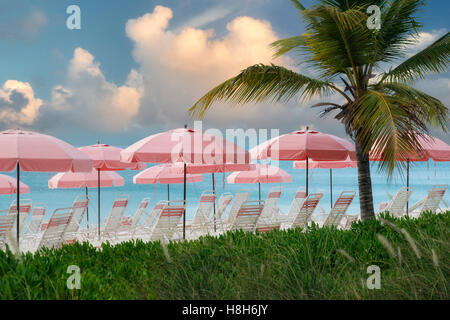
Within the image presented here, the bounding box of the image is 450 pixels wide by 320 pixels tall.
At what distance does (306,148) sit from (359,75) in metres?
2.14

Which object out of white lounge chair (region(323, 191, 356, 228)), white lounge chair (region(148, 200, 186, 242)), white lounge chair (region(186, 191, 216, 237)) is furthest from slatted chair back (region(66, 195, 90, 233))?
white lounge chair (region(323, 191, 356, 228))

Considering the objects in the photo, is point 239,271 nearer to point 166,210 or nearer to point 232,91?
point 166,210

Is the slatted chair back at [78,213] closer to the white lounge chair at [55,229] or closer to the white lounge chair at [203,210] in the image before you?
the white lounge chair at [55,229]

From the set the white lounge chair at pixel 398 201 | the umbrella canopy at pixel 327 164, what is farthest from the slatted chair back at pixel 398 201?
the umbrella canopy at pixel 327 164

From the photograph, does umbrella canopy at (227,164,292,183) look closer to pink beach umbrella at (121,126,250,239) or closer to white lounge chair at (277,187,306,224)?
white lounge chair at (277,187,306,224)

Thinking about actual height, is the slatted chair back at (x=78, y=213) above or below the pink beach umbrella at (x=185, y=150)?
below

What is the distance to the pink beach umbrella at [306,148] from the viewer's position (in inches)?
426

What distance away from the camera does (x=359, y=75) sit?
34.5 ft

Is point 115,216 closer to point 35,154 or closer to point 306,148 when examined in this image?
point 35,154

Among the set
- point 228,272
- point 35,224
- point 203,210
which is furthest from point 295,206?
point 228,272

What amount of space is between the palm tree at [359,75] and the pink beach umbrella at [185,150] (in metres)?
0.62

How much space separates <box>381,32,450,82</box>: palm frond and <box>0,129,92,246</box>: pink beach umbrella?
7474mm

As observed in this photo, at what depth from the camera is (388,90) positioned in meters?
10.7
